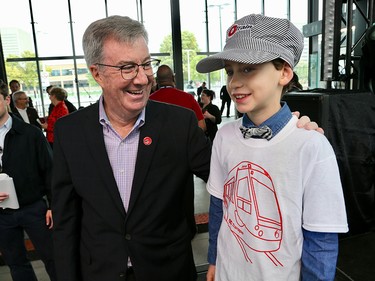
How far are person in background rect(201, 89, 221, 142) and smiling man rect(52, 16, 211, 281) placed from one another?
3.21 metres

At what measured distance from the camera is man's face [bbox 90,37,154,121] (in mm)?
1090

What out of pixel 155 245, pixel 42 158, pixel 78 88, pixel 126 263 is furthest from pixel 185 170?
pixel 78 88

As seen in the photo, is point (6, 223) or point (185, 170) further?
point (6, 223)

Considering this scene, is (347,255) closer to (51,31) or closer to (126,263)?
(126,263)

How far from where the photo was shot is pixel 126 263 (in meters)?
1.15

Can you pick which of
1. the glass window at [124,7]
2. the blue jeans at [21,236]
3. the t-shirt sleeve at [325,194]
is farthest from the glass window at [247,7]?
the t-shirt sleeve at [325,194]

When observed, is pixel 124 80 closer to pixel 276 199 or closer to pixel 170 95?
pixel 276 199

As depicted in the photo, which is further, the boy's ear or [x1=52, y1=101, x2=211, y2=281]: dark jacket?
[x1=52, y1=101, x2=211, y2=281]: dark jacket

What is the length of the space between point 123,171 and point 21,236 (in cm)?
138

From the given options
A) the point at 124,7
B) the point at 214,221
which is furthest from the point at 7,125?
the point at 124,7

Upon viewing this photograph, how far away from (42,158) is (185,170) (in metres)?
1.33

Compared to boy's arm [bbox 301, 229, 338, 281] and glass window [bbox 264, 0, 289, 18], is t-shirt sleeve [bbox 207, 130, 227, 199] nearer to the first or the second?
boy's arm [bbox 301, 229, 338, 281]

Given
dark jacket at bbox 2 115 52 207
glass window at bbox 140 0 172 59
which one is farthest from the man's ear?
glass window at bbox 140 0 172 59

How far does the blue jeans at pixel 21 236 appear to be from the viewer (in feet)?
6.62
